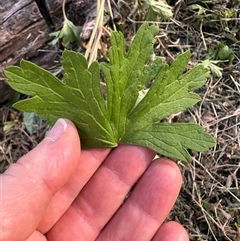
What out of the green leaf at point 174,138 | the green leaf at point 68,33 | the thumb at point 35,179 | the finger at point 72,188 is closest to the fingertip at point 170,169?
the green leaf at point 174,138

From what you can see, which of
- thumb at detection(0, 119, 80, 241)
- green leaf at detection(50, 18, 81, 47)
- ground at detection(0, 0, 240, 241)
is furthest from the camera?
green leaf at detection(50, 18, 81, 47)

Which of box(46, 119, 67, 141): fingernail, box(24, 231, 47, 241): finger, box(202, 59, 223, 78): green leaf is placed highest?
box(46, 119, 67, 141): fingernail

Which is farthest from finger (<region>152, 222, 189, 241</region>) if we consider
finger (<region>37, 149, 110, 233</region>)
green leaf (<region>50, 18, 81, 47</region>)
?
green leaf (<region>50, 18, 81, 47</region>)

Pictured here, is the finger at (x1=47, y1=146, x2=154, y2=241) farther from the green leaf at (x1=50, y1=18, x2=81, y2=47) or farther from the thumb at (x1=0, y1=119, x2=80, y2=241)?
the green leaf at (x1=50, y1=18, x2=81, y2=47)

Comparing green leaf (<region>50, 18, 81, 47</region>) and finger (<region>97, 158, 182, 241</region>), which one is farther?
green leaf (<region>50, 18, 81, 47</region>)

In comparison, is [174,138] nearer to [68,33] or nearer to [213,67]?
[213,67]

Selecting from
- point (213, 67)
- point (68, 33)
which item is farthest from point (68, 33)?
point (213, 67)

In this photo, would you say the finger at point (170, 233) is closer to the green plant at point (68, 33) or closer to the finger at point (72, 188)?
the finger at point (72, 188)
